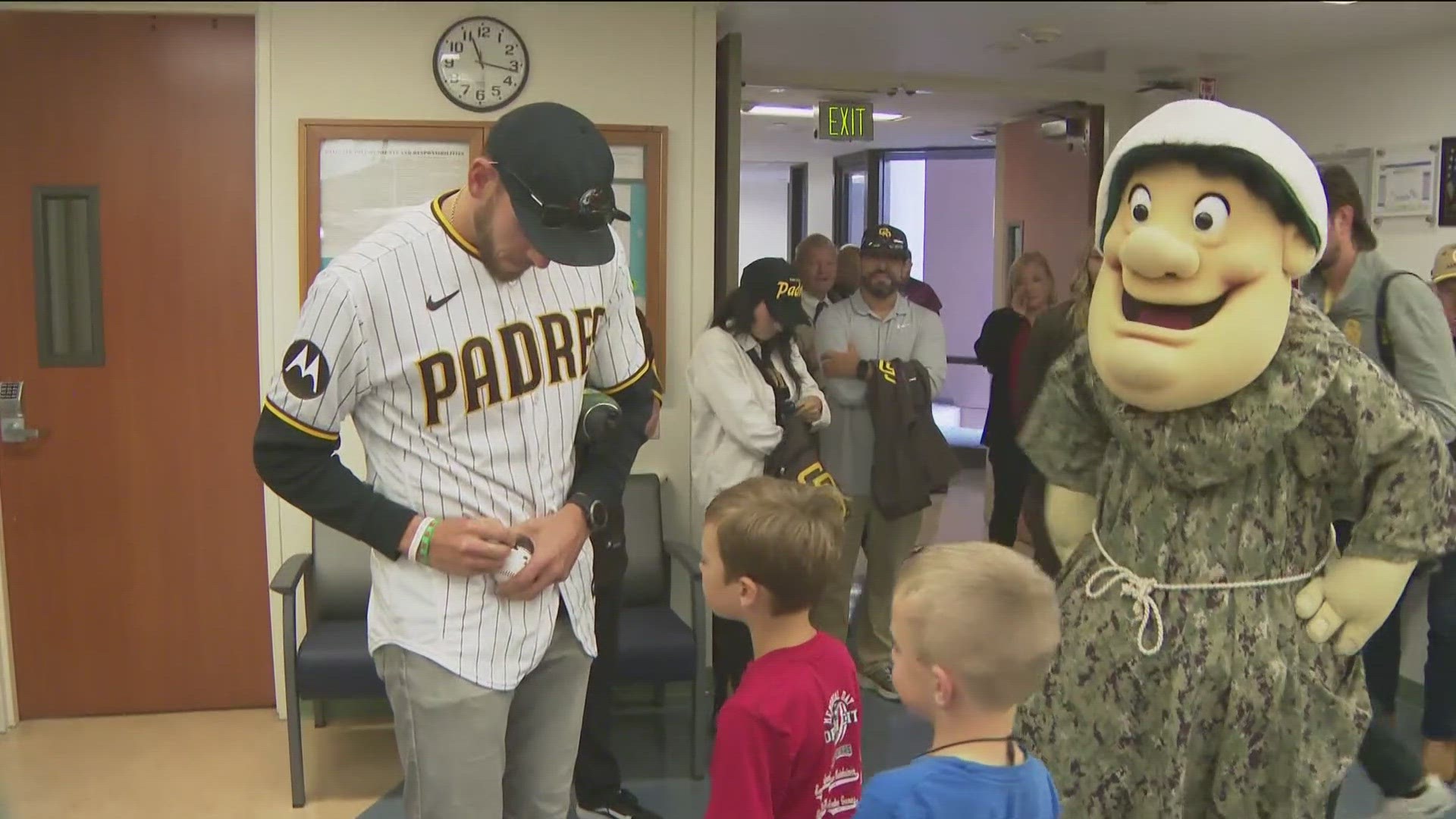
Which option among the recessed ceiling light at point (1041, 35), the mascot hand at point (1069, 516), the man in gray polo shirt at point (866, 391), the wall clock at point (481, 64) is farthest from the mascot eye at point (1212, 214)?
the recessed ceiling light at point (1041, 35)

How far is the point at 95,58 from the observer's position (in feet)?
11.3

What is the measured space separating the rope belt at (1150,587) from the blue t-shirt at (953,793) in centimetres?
54

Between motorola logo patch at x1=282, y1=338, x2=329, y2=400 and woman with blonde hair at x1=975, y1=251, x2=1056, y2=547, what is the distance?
10.7 ft

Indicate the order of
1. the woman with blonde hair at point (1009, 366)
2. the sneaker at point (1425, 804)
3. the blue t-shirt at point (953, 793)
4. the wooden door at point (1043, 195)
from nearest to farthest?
the blue t-shirt at point (953, 793) → the sneaker at point (1425, 804) → the woman with blonde hair at point (1009, 366) → the wooden door at point (1043, 195)

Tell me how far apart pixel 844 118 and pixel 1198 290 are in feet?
11.8

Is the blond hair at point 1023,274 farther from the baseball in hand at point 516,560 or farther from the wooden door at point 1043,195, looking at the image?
the baseball in hand at point 516,560

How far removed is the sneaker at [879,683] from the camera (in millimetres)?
3850

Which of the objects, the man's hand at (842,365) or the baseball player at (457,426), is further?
the man's hand at (842,365)

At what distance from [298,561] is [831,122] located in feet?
9.70

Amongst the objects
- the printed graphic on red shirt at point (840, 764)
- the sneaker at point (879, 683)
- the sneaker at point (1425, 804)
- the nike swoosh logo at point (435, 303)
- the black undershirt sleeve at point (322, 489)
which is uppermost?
the nike swoosh logo at point (435, 303)

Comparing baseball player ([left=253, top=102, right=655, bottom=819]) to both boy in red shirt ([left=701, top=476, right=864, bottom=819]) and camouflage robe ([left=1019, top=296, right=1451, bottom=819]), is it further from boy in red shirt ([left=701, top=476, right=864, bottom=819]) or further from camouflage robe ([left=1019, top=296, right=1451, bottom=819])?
camouflage robe ([left=1019, top=296, right=1451, bottom=819])

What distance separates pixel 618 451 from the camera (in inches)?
69.7

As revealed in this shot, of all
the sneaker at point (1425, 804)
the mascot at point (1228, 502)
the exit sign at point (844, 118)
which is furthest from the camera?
the exit sign at point (844, 118)

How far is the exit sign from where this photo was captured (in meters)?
5.16
